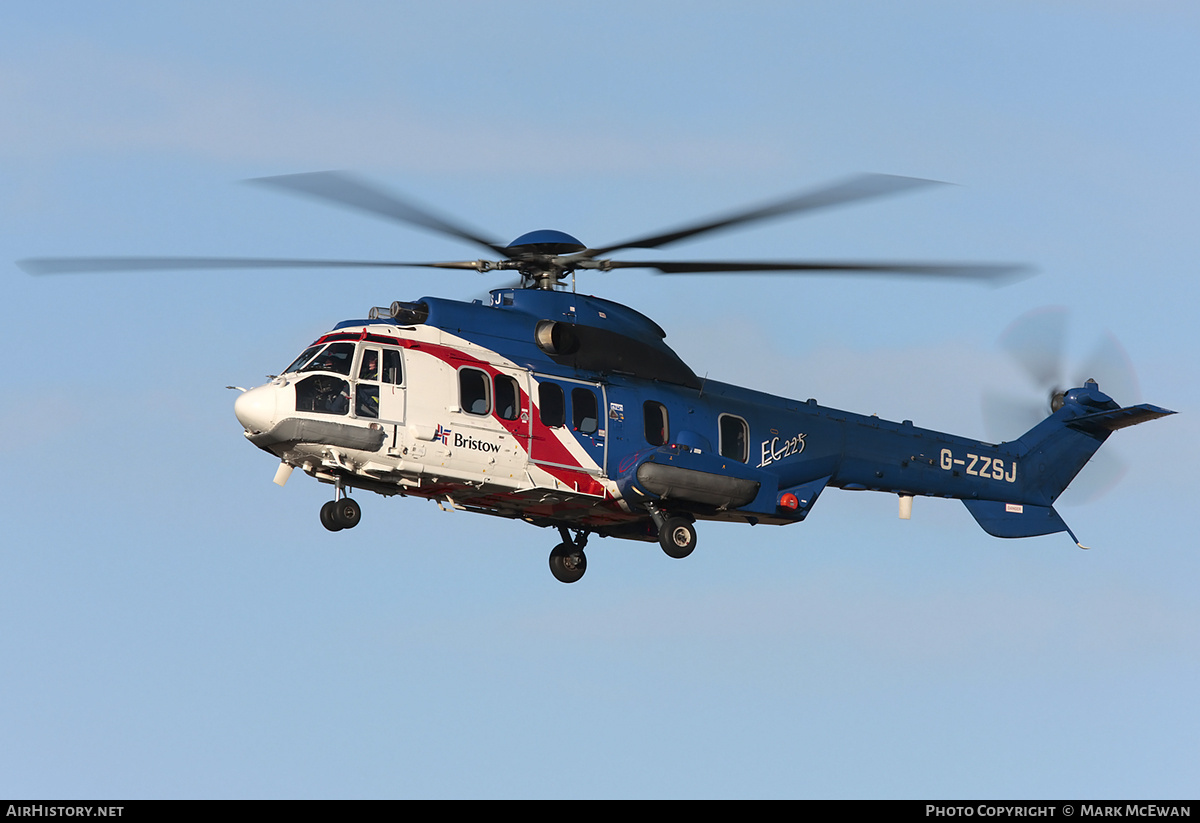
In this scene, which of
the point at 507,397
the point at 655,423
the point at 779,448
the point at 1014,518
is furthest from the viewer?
the point at 1014,518

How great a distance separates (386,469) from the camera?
26.1 m

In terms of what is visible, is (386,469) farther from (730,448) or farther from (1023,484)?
(1023,484)

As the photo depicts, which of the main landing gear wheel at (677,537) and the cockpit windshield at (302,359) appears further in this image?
the main landing gear wheel at (677,537)

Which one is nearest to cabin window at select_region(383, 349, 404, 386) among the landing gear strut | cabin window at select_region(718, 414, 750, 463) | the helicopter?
the helicopter

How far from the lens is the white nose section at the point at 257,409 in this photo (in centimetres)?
2550

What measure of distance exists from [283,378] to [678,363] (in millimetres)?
6780

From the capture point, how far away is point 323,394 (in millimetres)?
25906

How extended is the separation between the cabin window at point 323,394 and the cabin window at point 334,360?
139 millimetres

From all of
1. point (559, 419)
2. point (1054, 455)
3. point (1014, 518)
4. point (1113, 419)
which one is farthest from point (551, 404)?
point (1113, 419)

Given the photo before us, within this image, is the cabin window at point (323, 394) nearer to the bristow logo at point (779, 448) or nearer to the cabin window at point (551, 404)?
the cabin window at point (551, 404)

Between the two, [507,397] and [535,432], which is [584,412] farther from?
[507,397]

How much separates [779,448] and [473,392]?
591 cm

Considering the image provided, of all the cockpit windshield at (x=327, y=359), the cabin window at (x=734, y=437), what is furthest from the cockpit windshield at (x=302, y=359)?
the cabin window at (x=734, y=437)
